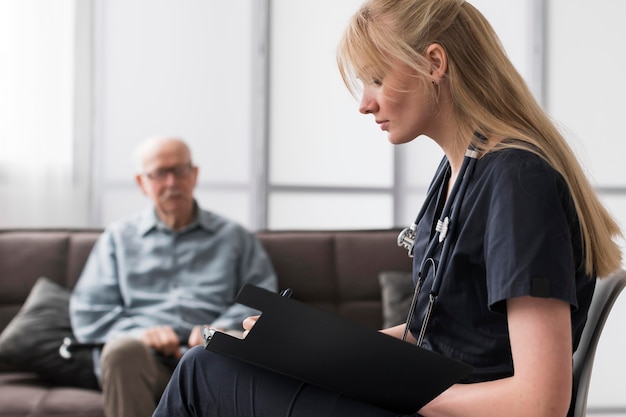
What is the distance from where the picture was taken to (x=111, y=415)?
2320 mm

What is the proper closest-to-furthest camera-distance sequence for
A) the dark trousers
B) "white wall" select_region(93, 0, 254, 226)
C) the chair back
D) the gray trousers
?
the dark trousers
the chair back
the gray trousers
"white wall" select_region(93, 0, 254, 226)

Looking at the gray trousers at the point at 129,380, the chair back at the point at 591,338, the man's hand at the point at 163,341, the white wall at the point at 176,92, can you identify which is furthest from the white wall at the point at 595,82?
the chair back at the point at 591,338

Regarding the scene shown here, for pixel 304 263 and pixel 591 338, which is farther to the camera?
pixel 304 263

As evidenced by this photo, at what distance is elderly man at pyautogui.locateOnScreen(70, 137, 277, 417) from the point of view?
2732 mm

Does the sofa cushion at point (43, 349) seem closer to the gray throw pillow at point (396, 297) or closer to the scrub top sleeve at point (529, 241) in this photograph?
the gray throw pillow at point (396, 297)

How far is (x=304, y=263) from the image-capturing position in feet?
9.87

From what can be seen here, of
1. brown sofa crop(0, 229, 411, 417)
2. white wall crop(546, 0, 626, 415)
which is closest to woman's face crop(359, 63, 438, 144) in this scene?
brown sofa crop(0, 229, 411, 417)

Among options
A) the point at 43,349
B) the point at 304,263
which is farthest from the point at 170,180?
the point at 43,349

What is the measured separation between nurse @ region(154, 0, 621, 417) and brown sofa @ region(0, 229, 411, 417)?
1650 millimetres

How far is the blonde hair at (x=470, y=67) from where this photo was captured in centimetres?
121

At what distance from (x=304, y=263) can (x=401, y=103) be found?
180cm

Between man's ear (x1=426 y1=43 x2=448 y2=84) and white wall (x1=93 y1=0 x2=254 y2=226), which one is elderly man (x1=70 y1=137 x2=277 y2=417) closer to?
white wall (x1=93 y1=0 x2=254 y2=226)

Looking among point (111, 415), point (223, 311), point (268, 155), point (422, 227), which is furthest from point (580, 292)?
point (268, 155)

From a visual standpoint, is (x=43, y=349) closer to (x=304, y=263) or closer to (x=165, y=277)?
(x=165, y=277)
